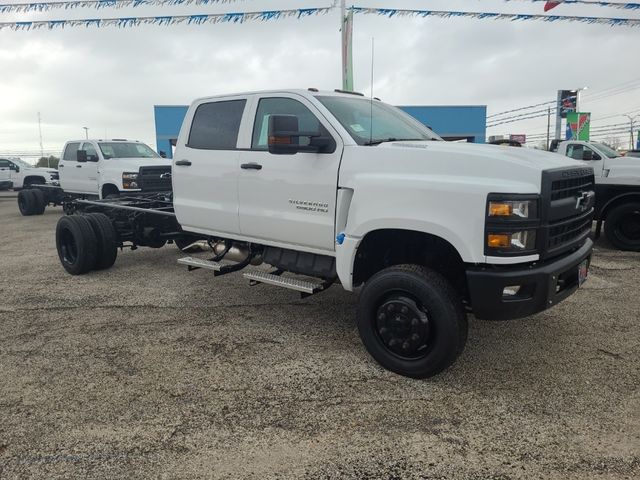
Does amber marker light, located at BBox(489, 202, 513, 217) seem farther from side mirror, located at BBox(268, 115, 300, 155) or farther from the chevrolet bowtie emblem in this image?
side mirror, located at BBox(268, 115, 300, 155)

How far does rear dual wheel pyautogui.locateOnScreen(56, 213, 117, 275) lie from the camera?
260 inches

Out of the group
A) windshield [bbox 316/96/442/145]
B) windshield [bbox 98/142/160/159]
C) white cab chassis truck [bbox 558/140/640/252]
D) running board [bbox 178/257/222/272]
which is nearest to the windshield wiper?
windshield [bbox 316/96/442/145]

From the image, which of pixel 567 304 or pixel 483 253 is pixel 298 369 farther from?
pixel 567 304

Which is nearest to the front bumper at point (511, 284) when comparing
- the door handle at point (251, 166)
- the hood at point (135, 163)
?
the door handle at point (251, 166)

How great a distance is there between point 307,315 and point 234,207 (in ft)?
4.24

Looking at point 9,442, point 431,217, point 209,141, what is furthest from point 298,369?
point 209,141

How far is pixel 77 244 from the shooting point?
660 centimetres

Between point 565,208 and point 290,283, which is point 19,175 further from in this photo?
point 565,208

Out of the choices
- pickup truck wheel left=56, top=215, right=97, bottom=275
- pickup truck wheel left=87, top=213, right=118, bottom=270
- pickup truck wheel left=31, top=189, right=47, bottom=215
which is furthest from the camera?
pickup truck wheel left=31, top=189, right=47, bottom=215

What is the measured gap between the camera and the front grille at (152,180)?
929 centimetres

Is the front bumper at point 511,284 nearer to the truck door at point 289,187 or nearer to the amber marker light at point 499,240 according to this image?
the amber marker light at point 499,240

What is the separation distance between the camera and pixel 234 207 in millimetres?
4832

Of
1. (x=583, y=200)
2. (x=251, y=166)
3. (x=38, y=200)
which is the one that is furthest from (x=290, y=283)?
(x=38, y=200)

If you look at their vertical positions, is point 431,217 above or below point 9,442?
above
